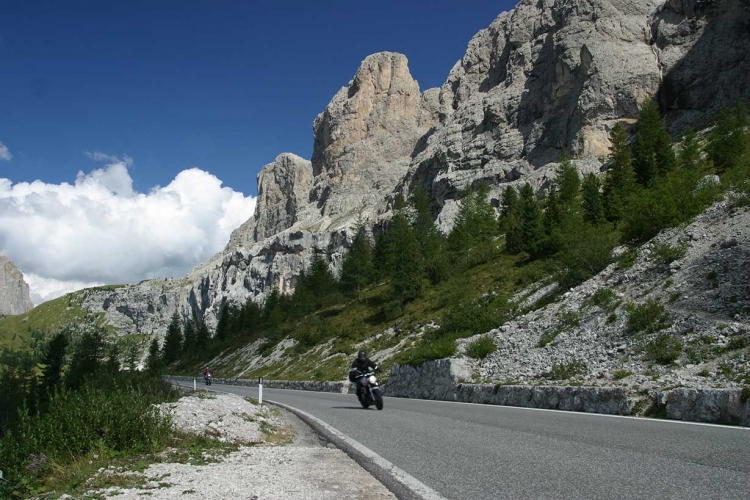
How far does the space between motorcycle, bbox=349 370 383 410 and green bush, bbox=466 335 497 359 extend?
7.98 m

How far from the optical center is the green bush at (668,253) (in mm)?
21453

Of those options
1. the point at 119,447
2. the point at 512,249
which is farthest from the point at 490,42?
the point at 119,447

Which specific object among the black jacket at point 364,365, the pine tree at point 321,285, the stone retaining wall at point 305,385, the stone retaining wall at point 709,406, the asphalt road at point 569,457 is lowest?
the stone retaining wall at point 305,385

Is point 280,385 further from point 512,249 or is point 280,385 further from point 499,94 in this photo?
point 499,94

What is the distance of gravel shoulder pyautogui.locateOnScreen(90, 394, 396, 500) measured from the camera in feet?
18.6

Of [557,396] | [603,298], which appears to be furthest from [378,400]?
[603,298]

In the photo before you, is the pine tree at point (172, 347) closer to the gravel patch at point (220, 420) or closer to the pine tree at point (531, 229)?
the pine tree at point (531, 229)

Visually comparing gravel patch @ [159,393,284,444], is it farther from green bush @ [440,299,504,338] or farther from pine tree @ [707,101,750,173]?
pine tree @ [707,101,750,173]

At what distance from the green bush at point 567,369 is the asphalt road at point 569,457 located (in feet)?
18.4

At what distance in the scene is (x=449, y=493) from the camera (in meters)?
5.39

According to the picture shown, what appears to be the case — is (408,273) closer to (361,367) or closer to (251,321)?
(361,367)

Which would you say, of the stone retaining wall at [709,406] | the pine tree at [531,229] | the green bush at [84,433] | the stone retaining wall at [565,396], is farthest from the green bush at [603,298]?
the pine tree at [531,229]

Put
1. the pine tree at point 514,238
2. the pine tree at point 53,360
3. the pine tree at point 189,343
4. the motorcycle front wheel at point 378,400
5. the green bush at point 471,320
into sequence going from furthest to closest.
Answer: the pine tree at point 189,343 → the pine tree at point 53,360 → the pine tree at point 514,238 → the green bush at point 471,320 → the motorcycle front wheel at point 378,400

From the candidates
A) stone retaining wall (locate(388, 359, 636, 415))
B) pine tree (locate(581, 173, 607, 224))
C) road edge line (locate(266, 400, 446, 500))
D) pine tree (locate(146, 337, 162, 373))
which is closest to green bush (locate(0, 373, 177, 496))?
road edge line (locate(266, 400, 446, 500))
